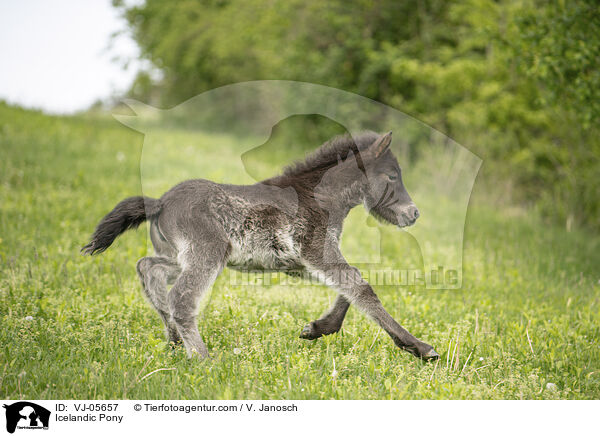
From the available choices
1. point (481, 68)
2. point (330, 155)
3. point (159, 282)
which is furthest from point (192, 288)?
point (481, 68)

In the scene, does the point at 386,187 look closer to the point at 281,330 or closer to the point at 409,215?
the point at 409,215

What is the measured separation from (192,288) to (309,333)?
1.25 meters

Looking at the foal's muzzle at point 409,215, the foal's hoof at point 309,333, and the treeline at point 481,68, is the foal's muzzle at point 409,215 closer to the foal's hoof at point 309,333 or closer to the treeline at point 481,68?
the foal's hoof at point 309,333

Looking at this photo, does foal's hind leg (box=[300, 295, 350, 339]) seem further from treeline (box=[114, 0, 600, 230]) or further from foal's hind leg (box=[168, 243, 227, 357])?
treeline (box=[114, 0, 600, 230])

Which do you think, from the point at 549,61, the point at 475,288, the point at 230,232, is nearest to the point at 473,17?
the point at 549,61

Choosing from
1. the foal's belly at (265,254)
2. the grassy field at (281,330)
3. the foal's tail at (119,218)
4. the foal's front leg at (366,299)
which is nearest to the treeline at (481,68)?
the grassy field at (281,330)

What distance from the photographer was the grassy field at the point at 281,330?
381cm

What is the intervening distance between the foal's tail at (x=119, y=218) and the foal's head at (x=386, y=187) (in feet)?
6.57

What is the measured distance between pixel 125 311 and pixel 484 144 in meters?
10.4

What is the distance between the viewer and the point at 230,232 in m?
4.44

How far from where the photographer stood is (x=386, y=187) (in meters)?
4.96

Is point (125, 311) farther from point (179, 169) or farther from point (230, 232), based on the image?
point (179, 169)
